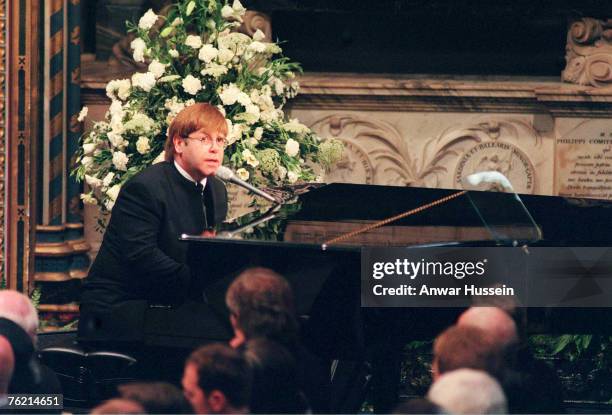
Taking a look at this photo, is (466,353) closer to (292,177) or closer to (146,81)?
(292,177)

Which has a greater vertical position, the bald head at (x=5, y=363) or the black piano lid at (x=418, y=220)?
the black piano lid at (x=418, y=220)

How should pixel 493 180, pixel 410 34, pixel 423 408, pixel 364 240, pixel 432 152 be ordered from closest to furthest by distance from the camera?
1. pixel 423 408
2. pixel 364 240
3. pixel 493 180
4. pixel 432 152
5. pixel 410 34

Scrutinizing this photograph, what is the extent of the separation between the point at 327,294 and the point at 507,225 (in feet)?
3.60

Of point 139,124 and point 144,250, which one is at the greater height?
point 139,124

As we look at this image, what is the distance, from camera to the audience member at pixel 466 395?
14.1 ft

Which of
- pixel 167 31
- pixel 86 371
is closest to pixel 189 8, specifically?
pixel 167 31

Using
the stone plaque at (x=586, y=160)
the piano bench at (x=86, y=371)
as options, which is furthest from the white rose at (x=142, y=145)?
the stone plaque at (x=586, y=160)

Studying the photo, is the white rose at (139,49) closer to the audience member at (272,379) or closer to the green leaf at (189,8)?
the green leaf at (189,8)

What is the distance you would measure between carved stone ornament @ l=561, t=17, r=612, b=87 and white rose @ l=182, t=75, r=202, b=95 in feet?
9.39

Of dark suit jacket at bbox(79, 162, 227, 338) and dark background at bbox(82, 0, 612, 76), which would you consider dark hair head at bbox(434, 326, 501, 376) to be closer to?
dark suit jacket at bbox(79, 162, 227, 338)

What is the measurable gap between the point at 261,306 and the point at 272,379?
326 mm

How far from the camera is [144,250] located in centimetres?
618

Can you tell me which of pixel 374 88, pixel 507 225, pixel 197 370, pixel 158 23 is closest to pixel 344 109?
pixel 374 88

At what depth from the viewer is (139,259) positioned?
618 cm
